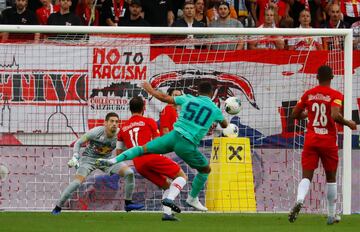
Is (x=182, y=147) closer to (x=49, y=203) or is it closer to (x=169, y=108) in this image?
(x=169, y=108)

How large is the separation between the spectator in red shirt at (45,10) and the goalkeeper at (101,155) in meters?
3.68

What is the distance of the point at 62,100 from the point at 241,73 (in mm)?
3083

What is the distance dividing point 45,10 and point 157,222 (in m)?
7.12

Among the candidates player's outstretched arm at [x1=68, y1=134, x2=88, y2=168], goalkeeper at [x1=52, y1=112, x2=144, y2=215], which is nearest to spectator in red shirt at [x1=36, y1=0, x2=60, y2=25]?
goalkeeper at [x1=52, y1=112, x2=144, y2=215]

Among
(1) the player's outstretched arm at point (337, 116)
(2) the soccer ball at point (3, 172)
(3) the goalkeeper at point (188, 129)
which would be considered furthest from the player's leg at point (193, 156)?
(2) the soccer ball at point (3, 172)

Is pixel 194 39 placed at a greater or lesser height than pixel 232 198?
greater

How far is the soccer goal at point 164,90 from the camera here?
1839 centimetres

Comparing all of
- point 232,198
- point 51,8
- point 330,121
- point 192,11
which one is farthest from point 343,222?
point 51,8

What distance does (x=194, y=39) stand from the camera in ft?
62.0

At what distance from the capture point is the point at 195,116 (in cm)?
1507

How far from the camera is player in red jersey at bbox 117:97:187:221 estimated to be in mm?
16484

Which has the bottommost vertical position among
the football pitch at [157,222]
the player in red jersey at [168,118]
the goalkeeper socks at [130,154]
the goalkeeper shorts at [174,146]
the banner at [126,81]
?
the football pitch at [157,222]

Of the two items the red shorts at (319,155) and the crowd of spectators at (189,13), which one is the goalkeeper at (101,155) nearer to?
the crowd of spectators at (189,13)

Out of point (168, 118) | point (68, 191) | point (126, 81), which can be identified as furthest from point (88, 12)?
point (68, 191)
